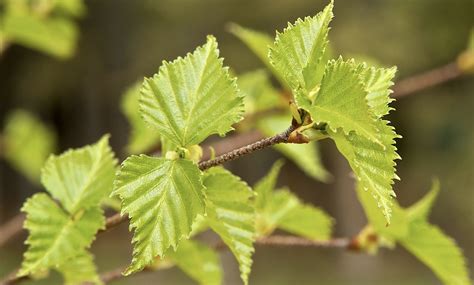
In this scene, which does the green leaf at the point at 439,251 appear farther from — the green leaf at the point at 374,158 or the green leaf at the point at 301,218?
the green leaf at the point at 374,158

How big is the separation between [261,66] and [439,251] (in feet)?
28.1

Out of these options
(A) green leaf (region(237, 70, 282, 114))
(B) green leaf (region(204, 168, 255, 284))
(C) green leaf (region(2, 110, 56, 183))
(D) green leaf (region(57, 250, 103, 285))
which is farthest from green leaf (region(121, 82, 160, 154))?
(C) green leaf (region(2, 110, 56, 183))

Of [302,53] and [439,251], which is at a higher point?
[302,53]

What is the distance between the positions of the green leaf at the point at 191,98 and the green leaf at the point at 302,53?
0.04 meters

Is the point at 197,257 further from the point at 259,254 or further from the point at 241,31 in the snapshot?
the point at 259,254

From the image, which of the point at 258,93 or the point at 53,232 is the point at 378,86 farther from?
the point at 258,93

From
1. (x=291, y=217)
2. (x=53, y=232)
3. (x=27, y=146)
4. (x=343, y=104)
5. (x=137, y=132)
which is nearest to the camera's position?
(x=343, y=104)

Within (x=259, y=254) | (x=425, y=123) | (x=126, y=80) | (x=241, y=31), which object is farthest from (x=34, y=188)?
(x=241, y=31)

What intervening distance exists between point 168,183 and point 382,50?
27.4 ft

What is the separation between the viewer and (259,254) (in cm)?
1164

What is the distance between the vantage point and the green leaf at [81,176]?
1.92 feet

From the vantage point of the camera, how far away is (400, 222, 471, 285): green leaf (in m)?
0.71

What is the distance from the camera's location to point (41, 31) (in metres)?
1.15

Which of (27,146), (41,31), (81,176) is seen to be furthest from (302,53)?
(27,146)
